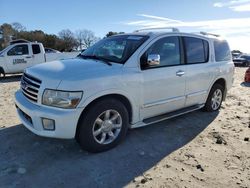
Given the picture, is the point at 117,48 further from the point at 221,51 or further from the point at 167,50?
the point at 221,51

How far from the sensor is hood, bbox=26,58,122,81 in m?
3.73

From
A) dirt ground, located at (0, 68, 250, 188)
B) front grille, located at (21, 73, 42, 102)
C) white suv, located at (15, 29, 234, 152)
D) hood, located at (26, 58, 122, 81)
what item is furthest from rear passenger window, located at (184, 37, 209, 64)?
front grille, located at (21, 73, 42, 102)

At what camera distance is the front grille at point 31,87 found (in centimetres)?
383

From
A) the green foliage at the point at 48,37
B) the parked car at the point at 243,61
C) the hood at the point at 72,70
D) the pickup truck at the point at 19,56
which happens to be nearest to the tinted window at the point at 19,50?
the pickup truck at the point at 19,56

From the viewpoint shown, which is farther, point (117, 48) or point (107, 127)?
point (117, 48)

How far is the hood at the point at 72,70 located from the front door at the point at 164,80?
2.09 ft

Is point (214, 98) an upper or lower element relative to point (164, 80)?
lower

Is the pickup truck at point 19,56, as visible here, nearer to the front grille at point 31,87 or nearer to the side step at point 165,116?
the side step at point 165,116

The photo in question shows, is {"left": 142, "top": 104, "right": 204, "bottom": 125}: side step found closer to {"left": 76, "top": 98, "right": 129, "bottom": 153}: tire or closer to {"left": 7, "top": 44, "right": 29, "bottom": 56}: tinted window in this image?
{"left": 76, "top": 98, "right": 129, "bottom": 153}: tire

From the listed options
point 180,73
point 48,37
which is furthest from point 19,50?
point 48,37

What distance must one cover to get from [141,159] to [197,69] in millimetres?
2414

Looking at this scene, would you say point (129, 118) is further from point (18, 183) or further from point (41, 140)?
point (18, 183)

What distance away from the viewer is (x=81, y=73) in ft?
12.4

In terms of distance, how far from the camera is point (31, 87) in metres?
3.96
